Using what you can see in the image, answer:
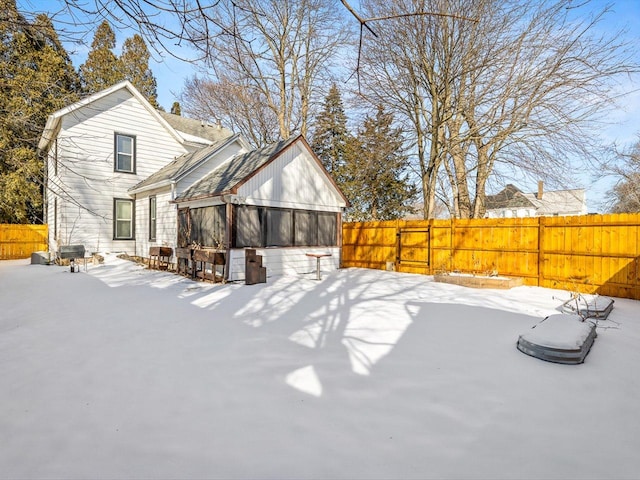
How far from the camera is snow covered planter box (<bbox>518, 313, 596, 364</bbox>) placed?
362 cm

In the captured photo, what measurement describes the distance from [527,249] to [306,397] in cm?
845

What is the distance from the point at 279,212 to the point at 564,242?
24.8ft

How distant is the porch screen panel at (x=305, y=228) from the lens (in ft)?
36.2

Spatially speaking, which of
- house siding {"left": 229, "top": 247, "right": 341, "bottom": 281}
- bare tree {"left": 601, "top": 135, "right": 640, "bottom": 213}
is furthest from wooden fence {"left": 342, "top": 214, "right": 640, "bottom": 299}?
bare tree {"left": 601, "top": 135, "right": 640, "bottom": 213}

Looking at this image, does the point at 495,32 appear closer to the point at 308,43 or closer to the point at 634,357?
the point at 308,43

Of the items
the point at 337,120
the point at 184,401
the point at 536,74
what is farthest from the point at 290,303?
the point at 337,120

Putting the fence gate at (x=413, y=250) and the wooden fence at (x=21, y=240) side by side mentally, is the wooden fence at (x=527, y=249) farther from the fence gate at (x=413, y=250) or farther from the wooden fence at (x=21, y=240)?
the wooden fence at (x=21, y=240)

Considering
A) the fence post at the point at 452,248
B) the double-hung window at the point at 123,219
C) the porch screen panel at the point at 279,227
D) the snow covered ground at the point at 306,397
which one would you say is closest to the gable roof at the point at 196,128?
the double-hung window at the point at 123,219

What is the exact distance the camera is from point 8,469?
6.45ft

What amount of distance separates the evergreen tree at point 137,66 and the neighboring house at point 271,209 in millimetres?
21260

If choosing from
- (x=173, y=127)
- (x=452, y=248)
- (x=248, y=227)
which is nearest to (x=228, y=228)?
(x=248, y=227)

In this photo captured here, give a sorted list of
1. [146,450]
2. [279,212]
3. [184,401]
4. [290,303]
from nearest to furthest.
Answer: [146,450] < [184,401] < [290,303] < [279,212]

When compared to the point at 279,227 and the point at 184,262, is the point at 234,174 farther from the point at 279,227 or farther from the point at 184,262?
the point at 184,262

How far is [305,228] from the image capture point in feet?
37.2
